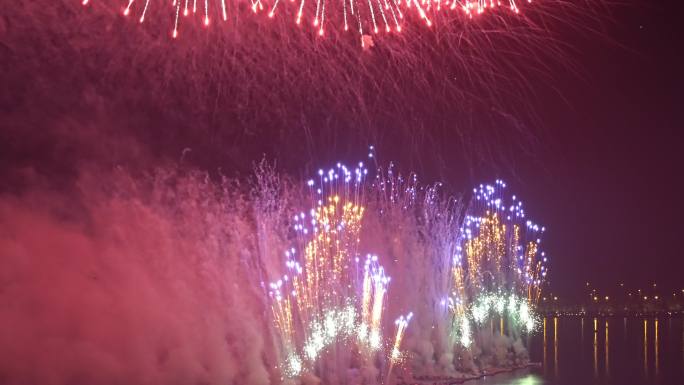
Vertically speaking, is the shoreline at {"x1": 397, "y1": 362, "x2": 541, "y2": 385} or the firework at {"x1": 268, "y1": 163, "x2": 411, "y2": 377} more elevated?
the firework at {"x1": 268, "y1": 163, "x2": 411, "y2": 377}

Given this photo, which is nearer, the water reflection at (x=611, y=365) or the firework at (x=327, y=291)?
the firework at (x=327, y=291)

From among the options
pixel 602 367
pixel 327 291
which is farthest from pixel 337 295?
pixel 602 367

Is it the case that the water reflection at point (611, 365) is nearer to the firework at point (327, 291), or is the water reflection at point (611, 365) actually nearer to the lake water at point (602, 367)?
the lake water at point (602, 367)

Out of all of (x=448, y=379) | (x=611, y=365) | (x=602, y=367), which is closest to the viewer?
(x=448, y=379)

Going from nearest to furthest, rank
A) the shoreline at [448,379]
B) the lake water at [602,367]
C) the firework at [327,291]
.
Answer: the firework at [327,291], the lake water at [602,367], the shoreline at [448,379]

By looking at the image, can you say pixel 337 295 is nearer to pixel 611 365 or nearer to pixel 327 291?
pixel 327 291

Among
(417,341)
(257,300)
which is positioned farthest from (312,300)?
(417,341)

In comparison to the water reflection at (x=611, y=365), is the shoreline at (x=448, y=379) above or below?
below

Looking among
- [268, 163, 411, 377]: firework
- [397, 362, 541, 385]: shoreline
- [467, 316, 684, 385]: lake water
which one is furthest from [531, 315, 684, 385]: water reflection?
[268, 163, 411, 377]: firework

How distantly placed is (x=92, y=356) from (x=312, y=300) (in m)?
6.17

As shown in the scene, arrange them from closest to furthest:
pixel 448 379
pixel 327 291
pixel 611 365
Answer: pixel 327 291 → pixel 448 379 → pixel 611 365

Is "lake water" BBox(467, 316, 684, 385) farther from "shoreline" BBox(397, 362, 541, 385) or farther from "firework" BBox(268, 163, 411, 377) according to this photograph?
"firework" BBox(268, 163, 411, 377)

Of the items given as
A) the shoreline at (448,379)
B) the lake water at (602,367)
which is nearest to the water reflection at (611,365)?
the lake water at (602,367)

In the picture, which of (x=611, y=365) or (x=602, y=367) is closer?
(x=602, y=367)
